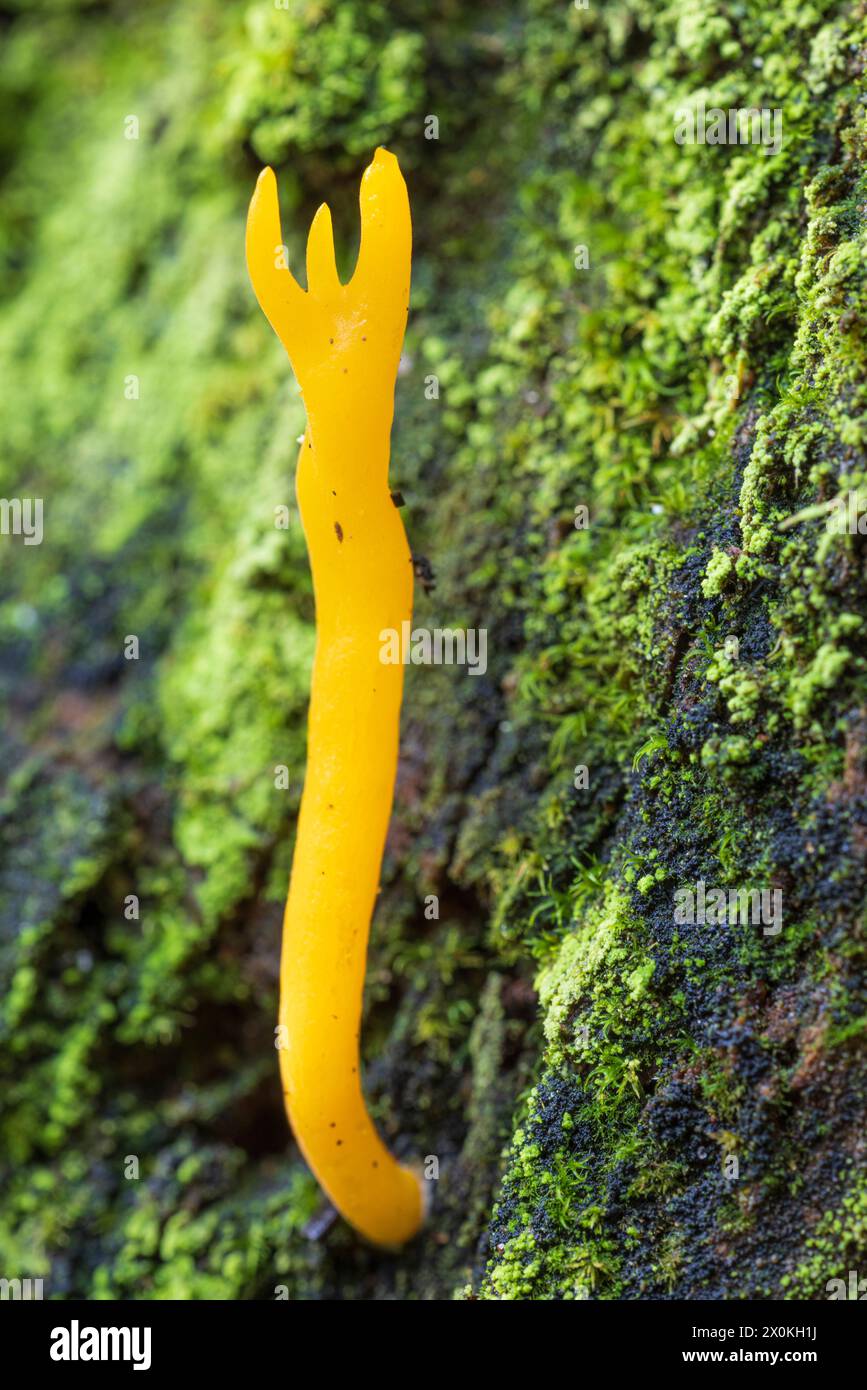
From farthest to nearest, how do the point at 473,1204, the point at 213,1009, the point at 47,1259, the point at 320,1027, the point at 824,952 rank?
the point at 213,1009 → the point at 47,1259 → the point at 473,1204 → the point at 320,1027 → the point at 824,952

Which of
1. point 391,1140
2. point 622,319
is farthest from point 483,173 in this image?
point 391,1140

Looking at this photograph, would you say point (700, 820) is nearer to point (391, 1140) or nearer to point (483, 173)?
point (391, 1140)

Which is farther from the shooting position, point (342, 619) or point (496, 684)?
point (496, 684)

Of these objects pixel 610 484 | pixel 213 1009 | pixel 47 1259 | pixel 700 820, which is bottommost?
pixel 47 1259
